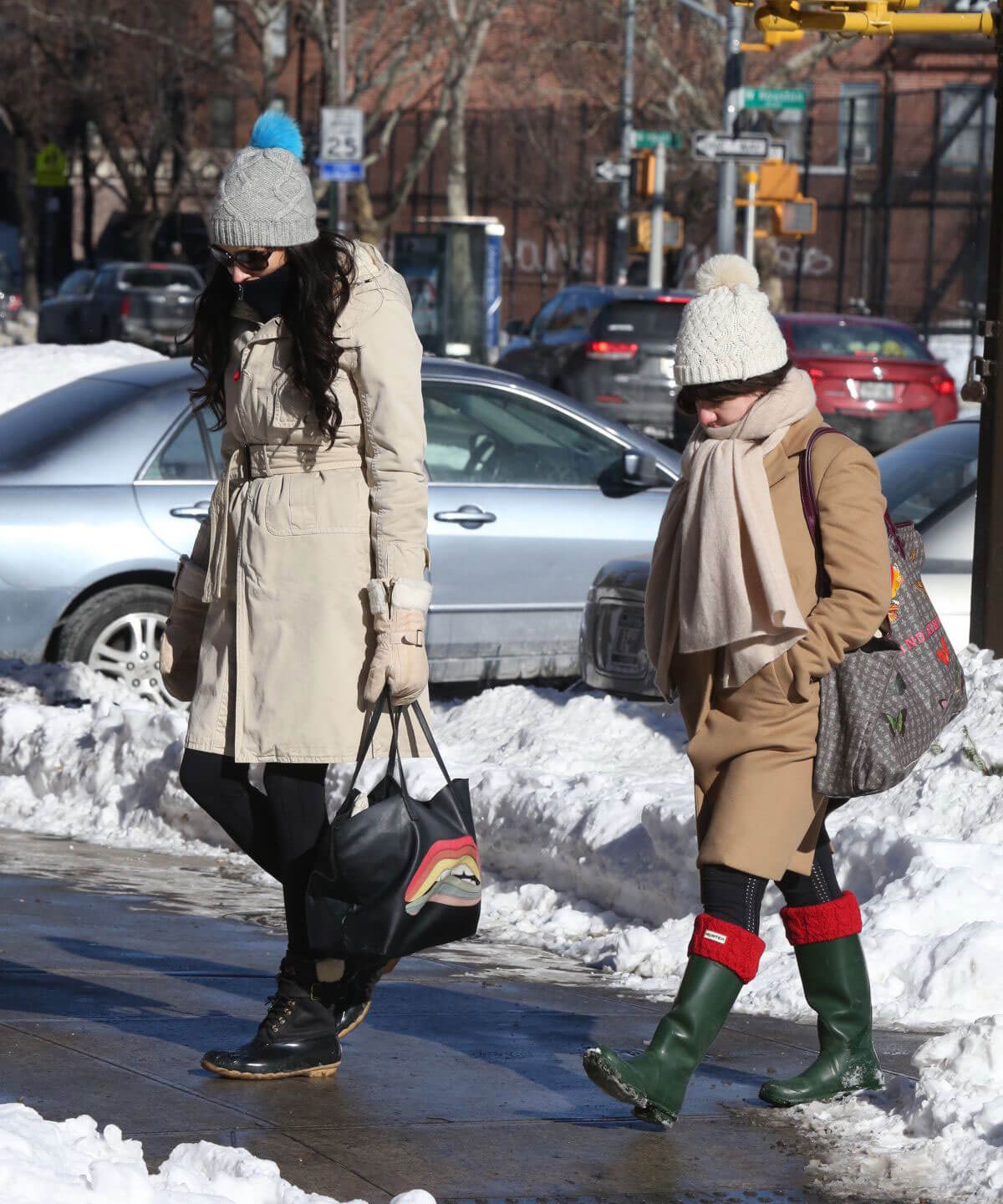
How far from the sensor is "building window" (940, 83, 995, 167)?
37.3 metres

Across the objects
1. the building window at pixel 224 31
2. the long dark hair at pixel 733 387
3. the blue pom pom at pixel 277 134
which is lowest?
the long dark hair at pixel 733 387

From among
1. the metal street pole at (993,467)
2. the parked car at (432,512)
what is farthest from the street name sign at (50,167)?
the metal street pole at (993,467)

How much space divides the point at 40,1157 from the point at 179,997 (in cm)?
171

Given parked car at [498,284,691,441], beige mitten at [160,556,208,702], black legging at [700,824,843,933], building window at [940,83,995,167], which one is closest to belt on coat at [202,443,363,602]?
beige mitten at [160,556,208,702]

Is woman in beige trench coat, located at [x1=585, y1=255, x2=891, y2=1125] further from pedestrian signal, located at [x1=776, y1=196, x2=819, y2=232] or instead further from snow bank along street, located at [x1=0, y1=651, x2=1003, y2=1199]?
pedestrian signal, located at [x1=776, y1=196, x2=819, y2=232]

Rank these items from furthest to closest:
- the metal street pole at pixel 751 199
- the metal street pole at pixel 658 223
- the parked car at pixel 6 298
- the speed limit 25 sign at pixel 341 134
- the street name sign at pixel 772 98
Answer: the parked car at pixel 6 298 → the metal street pole at pixel 658 223 → the speed limit 25 sign at pixel 341 134 → the metal street pole at pixel 751 199 → the street name sign at pixel 772 98

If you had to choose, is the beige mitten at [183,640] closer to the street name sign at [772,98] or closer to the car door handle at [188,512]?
the car door handle at [188,512]

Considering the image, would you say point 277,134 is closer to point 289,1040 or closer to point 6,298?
point 289,1040

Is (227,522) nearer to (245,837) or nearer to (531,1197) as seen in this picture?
(245,837)

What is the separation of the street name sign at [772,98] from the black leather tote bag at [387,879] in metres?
17.3

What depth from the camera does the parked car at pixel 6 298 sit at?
3901cm

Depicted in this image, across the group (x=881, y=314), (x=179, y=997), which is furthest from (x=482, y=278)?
(x=179, y=997)

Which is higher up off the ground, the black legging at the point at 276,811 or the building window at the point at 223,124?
the black legging at the point at 276,811

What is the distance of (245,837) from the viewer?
4.30 meters
